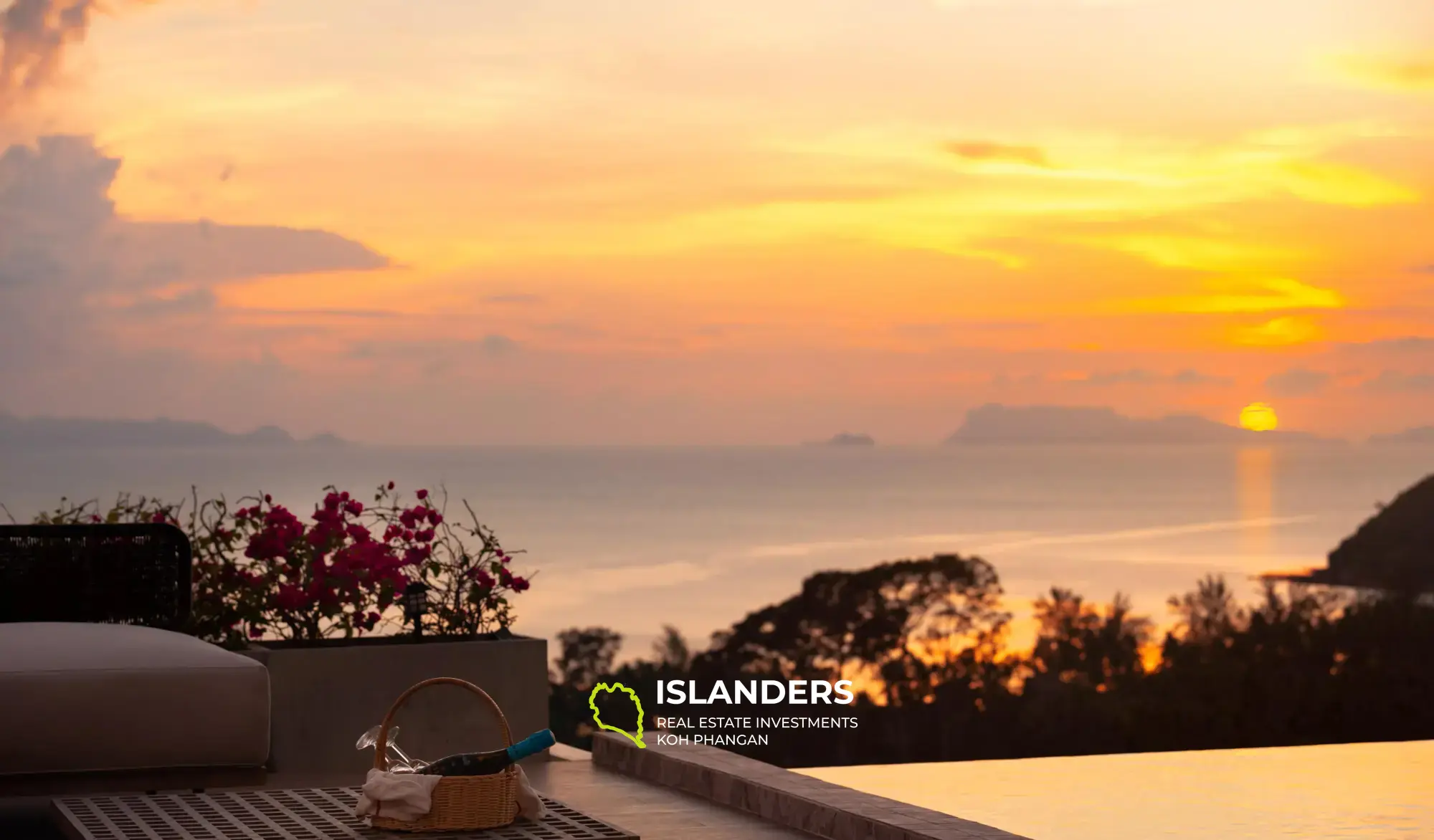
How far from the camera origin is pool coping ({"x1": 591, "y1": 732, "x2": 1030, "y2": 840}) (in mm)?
3244

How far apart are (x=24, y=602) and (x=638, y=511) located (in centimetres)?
754

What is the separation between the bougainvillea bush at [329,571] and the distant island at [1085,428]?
6827 millimetres

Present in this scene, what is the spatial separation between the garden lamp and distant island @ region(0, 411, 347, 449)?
509 centimetres

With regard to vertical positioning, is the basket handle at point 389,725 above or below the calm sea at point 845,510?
below

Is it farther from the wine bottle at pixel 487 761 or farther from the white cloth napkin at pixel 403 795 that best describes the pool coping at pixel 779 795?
the white cloth napkin at pixel 403 795

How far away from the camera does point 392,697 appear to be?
15.7ft

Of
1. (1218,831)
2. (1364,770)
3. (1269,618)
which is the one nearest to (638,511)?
(1269,618)

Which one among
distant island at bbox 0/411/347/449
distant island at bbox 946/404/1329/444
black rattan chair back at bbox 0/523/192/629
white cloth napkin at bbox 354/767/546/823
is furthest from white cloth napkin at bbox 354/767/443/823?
distant island at bbox 946/404/1329/444

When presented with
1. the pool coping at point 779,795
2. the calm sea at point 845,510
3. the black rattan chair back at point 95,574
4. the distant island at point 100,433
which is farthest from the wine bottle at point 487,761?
the distant island at point 100,433

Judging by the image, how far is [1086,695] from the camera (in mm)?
9977

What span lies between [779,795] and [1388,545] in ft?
26.9

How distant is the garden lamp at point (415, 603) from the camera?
4.97 m

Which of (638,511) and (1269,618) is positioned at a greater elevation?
(638,511)

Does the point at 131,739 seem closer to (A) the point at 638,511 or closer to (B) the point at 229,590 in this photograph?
(B) the point at 229,590
